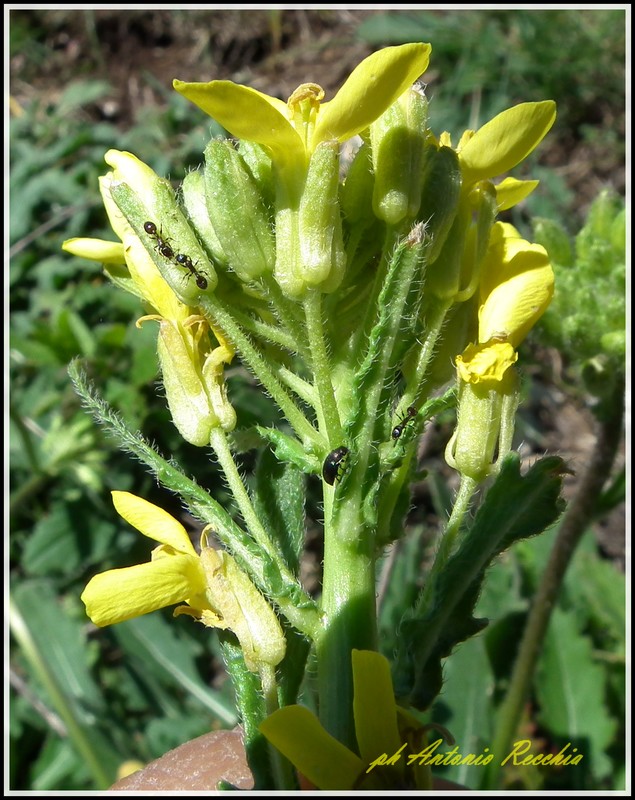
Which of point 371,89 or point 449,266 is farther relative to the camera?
point 449,266

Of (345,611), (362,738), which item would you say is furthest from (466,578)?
(362,738)

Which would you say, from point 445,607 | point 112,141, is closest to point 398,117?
point 445,607

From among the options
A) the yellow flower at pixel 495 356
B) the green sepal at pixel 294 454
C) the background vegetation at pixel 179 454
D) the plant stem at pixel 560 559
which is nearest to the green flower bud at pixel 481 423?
the yellow flower at pixel 495 356

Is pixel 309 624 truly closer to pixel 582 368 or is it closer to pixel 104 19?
pixel 582 368

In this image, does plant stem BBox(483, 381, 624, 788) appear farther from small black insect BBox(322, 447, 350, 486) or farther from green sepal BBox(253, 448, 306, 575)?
small black insect BBox(322, 447, 350, 486)

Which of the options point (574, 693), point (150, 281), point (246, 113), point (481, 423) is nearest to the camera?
point (246, 113)

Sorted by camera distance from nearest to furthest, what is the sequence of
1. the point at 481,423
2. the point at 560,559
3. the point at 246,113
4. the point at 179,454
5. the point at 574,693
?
the point at 246,113 → the point at 481,423 → the point at 560,559 → the point at 574,693 → the point at 179,454

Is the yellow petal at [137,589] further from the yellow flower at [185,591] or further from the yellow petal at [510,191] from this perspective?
the yellow petal at [510,191]

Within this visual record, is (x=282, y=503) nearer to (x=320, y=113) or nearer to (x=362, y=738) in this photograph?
(x=362, y=738)
